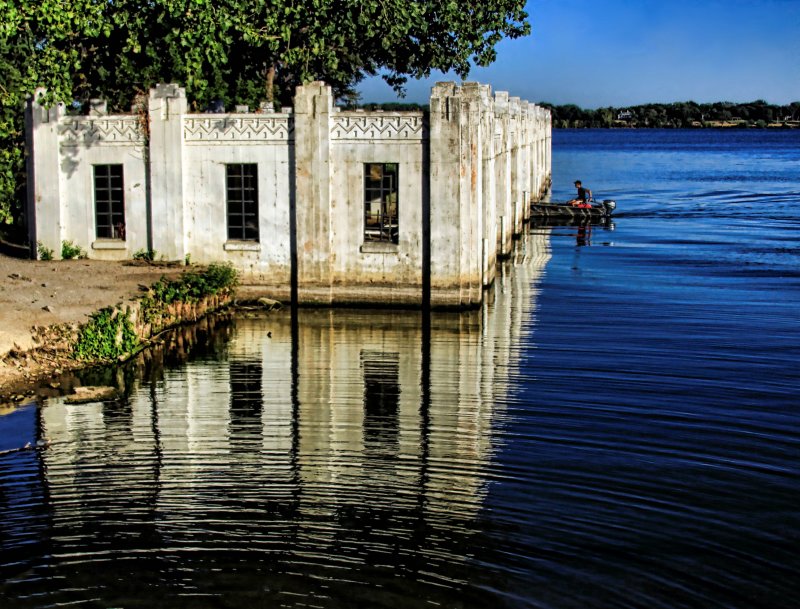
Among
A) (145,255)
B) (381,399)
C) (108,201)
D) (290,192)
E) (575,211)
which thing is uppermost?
(290,192)

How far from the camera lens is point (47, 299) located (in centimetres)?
2227

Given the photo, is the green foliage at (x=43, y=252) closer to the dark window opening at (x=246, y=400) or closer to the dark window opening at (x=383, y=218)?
the dark window opening at (x=383, y=218)

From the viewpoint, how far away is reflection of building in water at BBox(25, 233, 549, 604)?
11984 millimetres

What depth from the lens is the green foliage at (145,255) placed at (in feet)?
88.1

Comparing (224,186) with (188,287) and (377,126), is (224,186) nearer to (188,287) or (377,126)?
(188,287)

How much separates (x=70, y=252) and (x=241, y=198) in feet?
14.7

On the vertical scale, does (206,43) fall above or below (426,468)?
above

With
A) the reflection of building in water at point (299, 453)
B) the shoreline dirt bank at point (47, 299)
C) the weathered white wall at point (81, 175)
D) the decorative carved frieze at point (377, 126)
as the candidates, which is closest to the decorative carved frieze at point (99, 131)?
the weathered white wall at point (81, 175)

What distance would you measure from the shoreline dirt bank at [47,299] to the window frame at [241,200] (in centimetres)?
168

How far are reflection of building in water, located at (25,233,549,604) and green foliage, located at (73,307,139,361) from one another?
1.32 meters

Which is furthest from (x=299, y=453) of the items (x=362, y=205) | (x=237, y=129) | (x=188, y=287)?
(x=237, y=129)

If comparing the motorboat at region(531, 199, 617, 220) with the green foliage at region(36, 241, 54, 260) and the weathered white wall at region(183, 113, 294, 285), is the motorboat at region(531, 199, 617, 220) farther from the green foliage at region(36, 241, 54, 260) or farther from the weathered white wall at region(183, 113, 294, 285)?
the green foliage at region(36, 241, 54, 260)

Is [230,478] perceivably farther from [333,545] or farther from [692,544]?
[692,544]

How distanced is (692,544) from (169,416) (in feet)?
28.1
